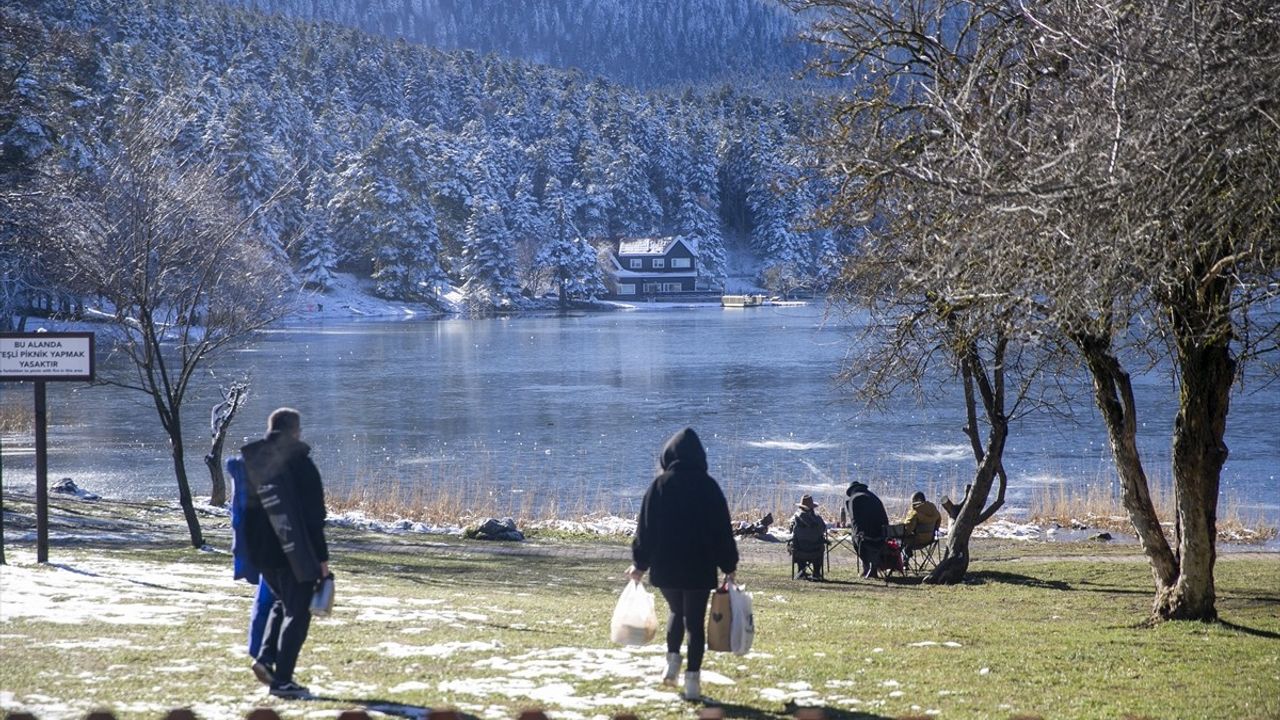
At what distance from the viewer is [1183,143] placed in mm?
6195

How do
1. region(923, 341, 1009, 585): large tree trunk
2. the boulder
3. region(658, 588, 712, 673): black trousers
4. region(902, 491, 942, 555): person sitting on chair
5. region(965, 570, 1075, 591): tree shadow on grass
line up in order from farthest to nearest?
the boulder, region(902, 491, 942, 555): person sitting on chair, region(923, 341, 1009, 585): large tree trunk, region(965, 570, 1075, 591): tree shadow on grass, region(658, 588, 712, 673): black trousers

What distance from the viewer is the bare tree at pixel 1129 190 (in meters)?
6.29

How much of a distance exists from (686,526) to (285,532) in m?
2.11

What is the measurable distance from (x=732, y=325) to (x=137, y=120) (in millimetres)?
73815

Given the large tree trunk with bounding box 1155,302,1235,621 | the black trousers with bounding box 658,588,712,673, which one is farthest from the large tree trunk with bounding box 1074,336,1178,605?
the black trousers with bounding box 658,588,712,673

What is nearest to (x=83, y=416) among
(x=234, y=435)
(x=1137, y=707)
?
(x=234, y=435)

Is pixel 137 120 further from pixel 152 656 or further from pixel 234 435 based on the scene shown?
pixel 234 435

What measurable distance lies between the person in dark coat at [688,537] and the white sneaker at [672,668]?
0.24 m

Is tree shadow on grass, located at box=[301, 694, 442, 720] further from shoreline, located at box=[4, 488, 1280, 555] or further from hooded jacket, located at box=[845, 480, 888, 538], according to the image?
shoreline, located at box=[4, 488, 1280, 555]

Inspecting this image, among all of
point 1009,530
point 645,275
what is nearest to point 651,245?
point 645,275

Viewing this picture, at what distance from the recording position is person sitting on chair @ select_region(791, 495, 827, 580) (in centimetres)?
1446

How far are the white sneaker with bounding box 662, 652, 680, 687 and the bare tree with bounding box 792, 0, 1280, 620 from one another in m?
2.77

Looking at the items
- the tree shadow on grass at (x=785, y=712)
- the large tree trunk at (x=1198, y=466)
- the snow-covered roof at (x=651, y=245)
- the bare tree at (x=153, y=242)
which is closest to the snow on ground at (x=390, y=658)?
the tree shadow on grass at (x=785, y=712)

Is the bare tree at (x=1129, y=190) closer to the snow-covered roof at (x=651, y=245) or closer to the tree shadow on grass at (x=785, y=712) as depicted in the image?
the tree shadow on grass at (x=785, y=712)
